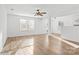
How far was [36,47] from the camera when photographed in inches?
75.0

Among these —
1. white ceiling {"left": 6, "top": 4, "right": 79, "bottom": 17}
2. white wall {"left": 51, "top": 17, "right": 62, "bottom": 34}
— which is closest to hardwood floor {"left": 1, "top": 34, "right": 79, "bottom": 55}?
white wall {"left": 51, "top": 17, "right": 62, "bottom": 34}

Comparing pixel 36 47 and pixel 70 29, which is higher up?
pixel 70 29

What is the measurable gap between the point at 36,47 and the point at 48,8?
695 millimetres

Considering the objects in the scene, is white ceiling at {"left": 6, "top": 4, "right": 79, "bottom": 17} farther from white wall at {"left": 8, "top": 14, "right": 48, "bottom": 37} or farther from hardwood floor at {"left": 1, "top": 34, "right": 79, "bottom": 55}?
hardwood floor at {"left": 1, "top": 34, "right": 79, "bottom": 55}

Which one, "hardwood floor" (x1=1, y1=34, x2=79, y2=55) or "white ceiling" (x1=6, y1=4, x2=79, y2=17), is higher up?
"white ceiling" (x1=6, y1=4, x2=79, y2=17)

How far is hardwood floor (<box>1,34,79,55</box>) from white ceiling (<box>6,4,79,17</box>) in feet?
1.42

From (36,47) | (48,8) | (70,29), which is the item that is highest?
(48,8)

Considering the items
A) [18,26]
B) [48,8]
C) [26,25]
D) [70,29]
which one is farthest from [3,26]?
[70,29]

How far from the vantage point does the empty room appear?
1.88 m

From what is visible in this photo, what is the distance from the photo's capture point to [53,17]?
75.7 inches

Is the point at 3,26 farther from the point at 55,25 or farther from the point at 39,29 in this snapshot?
the point at 55,25

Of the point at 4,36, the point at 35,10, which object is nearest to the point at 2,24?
the point at 4,36

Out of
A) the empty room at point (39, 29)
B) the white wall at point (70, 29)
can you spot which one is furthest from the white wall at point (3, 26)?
the white wall at point (70, 29)

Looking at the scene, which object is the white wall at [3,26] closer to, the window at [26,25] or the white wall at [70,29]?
the window at [26,25]
